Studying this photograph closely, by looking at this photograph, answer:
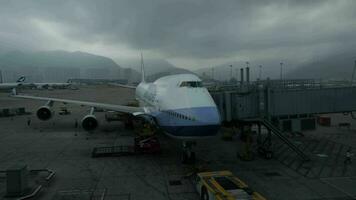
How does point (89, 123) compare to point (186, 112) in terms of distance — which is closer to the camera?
point (186, 112)

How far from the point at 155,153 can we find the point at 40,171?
9.08m

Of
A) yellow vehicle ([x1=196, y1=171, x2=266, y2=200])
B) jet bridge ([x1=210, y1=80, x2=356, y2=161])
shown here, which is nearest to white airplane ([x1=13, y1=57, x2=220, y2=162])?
yellow vehicle ([x1=196, y1=171, x2=266, y2=200])

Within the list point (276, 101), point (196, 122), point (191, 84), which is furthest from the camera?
point (276, 101)

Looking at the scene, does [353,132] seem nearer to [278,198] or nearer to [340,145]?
[340,145]

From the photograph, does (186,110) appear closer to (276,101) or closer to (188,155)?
(188,155)

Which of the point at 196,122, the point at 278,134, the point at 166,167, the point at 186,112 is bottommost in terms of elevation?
the point at 166,167

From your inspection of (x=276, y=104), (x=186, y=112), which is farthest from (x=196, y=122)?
(x=276, y=104)

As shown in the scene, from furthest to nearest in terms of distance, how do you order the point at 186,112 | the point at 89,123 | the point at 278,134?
the point at 89,123 → the point at 278,134 → the point at 186,112

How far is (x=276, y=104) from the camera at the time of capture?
24250mm

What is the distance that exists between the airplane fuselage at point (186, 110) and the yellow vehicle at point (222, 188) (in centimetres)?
298

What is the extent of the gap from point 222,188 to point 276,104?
464 inches

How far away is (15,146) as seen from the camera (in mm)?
29734

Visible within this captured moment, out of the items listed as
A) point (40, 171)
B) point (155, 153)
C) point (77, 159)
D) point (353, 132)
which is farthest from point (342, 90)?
point (40, 171)

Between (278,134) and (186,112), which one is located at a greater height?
(186,112)
